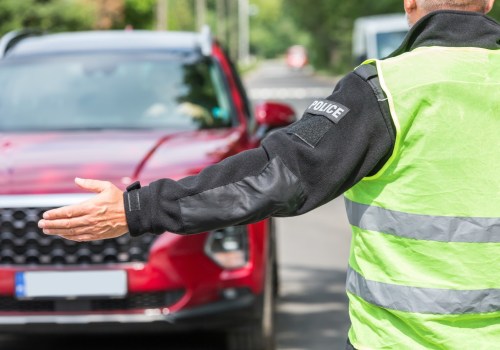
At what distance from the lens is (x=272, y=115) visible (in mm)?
6633

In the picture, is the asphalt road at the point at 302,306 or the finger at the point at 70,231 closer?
the finger at the point at 70,231

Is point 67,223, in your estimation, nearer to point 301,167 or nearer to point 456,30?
point 301,167

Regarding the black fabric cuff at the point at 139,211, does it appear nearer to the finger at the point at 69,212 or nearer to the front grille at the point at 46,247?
the finger at the point at 69,212

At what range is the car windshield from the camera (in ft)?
20.3

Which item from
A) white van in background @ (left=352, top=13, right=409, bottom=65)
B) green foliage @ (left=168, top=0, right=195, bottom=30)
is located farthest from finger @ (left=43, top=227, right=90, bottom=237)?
green foliage @ (left=168, top=0, right=195, bottom=30)

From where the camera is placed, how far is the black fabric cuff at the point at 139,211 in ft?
7.70

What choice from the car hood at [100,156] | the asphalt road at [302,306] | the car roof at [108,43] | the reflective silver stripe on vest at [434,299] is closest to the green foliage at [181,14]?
the asphalt road at [302,306]

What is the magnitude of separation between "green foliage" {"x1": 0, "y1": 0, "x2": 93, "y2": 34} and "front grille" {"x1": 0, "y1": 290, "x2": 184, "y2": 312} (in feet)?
101

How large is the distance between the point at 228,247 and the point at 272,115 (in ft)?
5.33

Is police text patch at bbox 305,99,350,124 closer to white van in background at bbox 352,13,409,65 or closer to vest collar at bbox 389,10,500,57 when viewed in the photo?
vest collar at bbox 389,10,500,57

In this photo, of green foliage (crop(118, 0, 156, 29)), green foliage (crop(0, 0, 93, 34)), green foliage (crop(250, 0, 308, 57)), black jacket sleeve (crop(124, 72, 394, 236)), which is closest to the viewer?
black jacket sleeve (crop(124, 72, 394, 236))

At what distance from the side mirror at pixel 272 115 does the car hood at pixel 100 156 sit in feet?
2.16

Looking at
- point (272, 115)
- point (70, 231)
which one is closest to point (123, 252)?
point (272, 115)

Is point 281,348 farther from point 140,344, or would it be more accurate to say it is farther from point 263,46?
point 263,46
